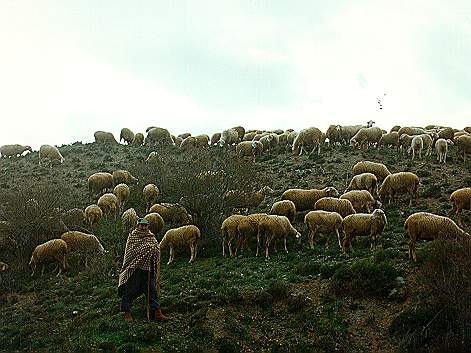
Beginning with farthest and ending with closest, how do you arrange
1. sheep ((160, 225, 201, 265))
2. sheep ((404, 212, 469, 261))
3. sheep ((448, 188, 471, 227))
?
sheep ((160, 225, 201, 265)), sheep ((448, 188, 471, 227)), sheep ((404, 212, 469, 261))

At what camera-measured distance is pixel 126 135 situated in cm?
4472

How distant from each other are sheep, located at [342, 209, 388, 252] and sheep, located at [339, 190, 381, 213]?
310cm

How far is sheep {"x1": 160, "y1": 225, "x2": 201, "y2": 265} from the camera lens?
1884cm

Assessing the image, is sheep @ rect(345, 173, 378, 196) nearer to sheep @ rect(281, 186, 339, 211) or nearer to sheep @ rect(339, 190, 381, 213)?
sheep @ rect(281, 186, 339, 211)

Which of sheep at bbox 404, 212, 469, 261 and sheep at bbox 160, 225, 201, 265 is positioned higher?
sheep at bbox 404, 212, 469, 261

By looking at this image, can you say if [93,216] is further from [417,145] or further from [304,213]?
[417,145]

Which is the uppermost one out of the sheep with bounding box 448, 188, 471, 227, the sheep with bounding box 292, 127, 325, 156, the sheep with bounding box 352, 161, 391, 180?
the sheep with bounding box 292, 127, 325, 156

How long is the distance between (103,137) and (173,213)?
986 inches

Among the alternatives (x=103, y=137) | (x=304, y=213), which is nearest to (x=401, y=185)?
(x=304, y=213)

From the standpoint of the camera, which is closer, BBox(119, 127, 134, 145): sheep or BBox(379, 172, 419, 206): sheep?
BBox(379, 172, 419, 206): sheep

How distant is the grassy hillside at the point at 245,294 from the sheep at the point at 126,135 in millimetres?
20963

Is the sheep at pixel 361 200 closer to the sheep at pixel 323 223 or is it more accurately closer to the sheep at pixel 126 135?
the sheep at pixel 323 223

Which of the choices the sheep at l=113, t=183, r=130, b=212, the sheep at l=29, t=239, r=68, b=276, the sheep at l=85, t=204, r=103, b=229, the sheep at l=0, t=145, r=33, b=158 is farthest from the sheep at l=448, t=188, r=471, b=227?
the sheep at l=0, t=145, r=33, b=158

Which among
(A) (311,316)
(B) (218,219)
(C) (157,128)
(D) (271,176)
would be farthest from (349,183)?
(C) (157,128)
